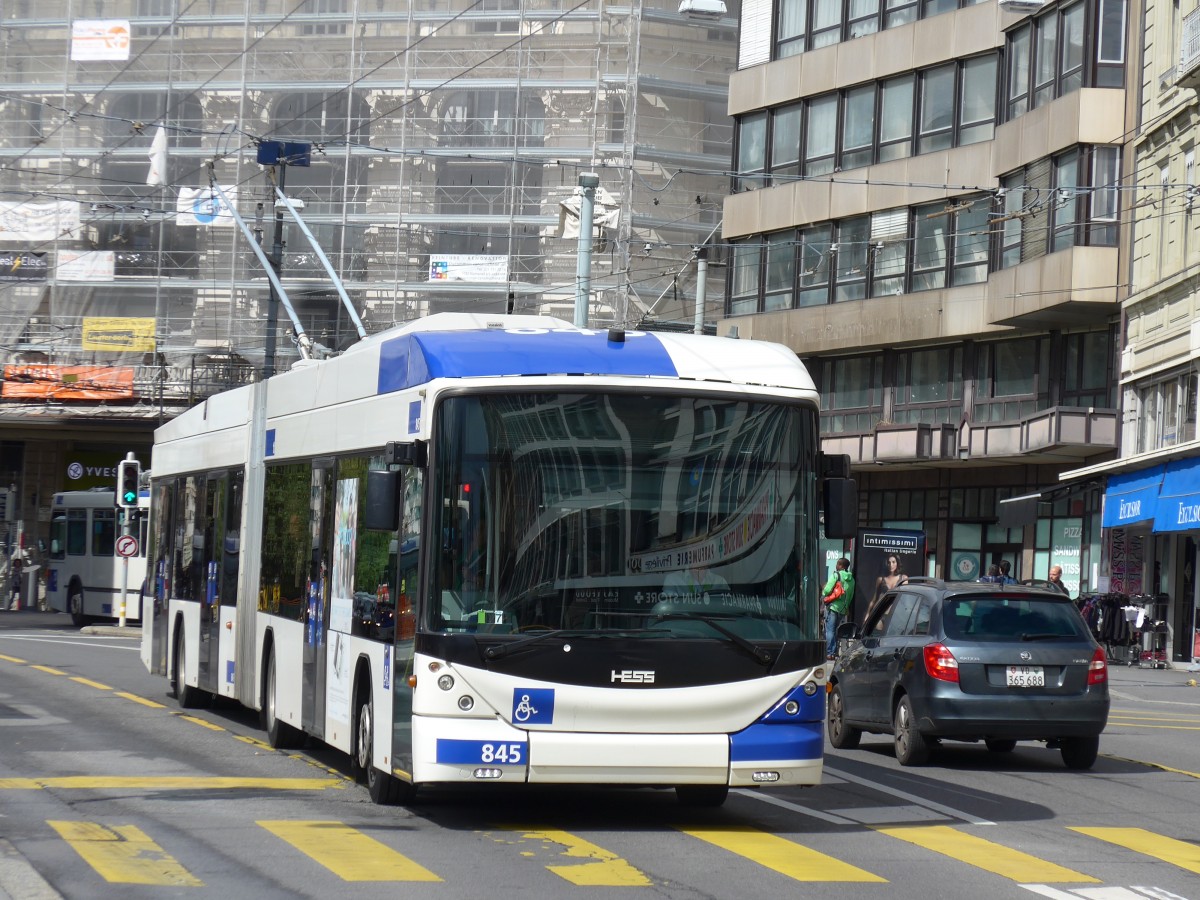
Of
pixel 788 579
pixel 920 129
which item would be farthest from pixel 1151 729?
pixel 920 129

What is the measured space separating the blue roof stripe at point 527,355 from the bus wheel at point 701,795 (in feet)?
8.91

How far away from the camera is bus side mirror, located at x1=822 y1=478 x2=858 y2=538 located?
11602 millimetres

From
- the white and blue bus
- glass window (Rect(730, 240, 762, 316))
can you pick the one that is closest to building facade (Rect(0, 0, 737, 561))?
glass window (Rect(730, 240, 762, 316))

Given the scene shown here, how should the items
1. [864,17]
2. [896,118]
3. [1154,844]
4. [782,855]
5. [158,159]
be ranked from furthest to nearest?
[864,17], [896,118], [158,159], [1154,844], [782,855]

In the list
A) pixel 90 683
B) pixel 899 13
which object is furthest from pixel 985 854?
pixel 899 13

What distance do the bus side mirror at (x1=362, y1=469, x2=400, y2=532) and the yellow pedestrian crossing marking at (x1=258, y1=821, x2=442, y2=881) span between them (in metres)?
1.71

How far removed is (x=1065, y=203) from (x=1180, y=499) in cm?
735

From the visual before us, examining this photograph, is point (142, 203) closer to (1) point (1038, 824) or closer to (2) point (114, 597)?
(2) point (114, 597)

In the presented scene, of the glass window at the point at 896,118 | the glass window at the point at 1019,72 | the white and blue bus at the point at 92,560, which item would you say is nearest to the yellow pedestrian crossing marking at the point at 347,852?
the white and blue bus at the point at 92,560

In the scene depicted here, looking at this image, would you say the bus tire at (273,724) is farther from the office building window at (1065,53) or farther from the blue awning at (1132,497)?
the office building window at (1065,53)

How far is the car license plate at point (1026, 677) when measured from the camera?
52.5 ft

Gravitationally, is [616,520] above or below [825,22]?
below

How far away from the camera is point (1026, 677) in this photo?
16.0 metres

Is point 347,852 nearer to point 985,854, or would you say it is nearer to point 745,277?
point 985,854
